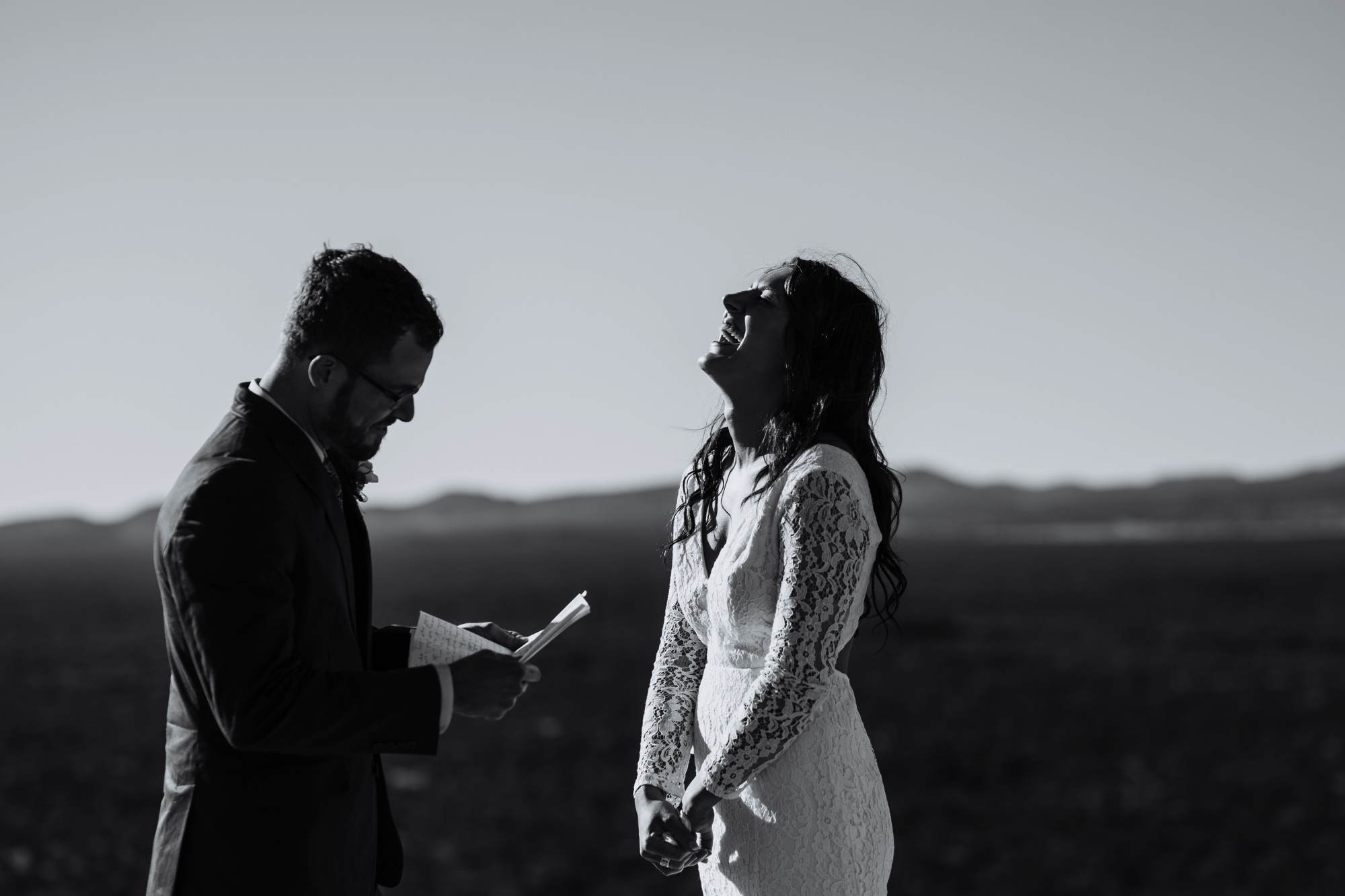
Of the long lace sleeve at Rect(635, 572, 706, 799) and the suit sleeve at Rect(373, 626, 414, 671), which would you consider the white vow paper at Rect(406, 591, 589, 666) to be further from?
the long lace sleeve at Rect(635, 572, 706, 799)

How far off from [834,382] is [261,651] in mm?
1416

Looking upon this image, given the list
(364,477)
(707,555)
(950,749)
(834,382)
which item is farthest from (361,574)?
(950,749)

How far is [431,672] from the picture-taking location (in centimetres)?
244

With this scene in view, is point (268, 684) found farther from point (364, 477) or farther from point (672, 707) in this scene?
point (672, 707)

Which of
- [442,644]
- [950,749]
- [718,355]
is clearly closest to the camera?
[442,644]

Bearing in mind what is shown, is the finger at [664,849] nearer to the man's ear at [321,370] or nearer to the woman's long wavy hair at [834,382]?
the woman's long wavy hair at [834,382]

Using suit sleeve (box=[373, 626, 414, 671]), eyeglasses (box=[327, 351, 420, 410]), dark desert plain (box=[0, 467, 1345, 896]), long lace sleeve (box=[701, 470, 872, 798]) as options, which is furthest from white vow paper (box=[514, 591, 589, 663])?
dark desert plain (box=[0, 467, 1345, 896])

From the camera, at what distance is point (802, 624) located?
2814 millimetres

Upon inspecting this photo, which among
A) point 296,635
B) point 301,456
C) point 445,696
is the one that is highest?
point 301,456

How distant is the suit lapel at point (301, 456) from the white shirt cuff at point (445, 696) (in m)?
0.28

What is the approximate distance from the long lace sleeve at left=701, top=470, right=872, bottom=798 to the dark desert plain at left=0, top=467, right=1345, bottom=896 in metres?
16.1

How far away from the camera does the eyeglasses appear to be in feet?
8.40

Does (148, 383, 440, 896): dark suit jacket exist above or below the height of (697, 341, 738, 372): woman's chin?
below

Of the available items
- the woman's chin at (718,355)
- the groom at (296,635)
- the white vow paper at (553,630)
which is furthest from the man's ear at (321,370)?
the woman's chin at (718,355)
